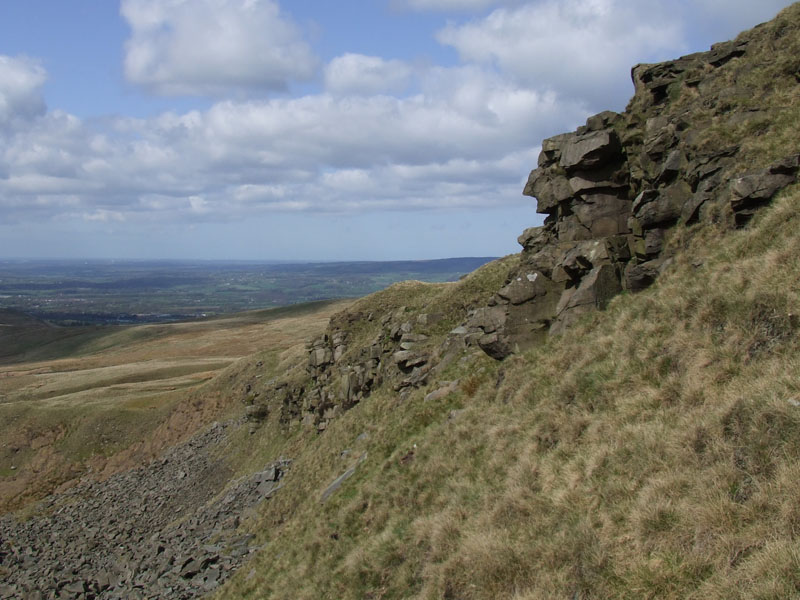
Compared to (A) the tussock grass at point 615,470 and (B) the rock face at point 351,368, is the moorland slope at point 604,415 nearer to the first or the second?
(A) the tussock grass at point 615,470

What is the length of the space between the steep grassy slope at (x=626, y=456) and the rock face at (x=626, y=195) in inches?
28.0

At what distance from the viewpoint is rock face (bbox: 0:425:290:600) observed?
86.5 ft

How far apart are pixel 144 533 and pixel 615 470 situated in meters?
38.4

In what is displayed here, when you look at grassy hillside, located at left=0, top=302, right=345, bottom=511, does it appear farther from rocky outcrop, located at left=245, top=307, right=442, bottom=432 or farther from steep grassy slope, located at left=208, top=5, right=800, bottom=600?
steep grassy slope, located at left=208, top=5, right=800, bottom=600

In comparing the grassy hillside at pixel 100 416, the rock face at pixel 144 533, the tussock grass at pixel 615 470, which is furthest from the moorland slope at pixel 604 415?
the grassy hillside at pixel 100 416

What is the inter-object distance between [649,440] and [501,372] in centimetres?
1012

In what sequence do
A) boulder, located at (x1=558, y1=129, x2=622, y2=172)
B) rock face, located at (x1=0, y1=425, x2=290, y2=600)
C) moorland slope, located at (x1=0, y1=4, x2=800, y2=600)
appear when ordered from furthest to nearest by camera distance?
1. rock face, located at (x1=0, y1=425, x2=290, y2=600)
2. boulder, located at (x1=558, y1=129, x2=622, y2=172)
3. moorland slope, located at (x1=0, y1=4, x2=800, y2=600)

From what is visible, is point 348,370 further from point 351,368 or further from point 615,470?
point 615,470

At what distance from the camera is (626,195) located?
24.1 metres

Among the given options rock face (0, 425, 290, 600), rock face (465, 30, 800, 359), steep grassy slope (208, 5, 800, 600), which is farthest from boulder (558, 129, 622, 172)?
rock face (0, 425, 290, 600)

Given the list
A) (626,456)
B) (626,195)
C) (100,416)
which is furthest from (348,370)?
(100,416)

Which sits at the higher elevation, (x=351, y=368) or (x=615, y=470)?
(x=615, y=470)

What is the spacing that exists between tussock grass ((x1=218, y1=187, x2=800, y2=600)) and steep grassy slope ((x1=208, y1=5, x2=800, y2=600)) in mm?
43

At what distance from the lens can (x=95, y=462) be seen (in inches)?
2243
